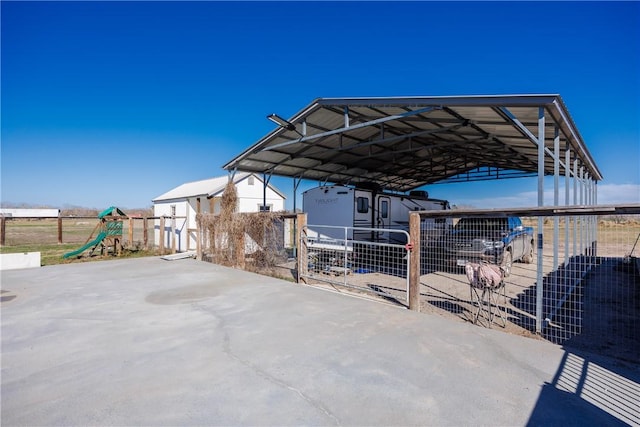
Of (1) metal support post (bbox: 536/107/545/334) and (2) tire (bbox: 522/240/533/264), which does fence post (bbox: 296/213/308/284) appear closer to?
(1) metal support post (bbox: 536/107/545/334)

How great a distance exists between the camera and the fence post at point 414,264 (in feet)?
17.3

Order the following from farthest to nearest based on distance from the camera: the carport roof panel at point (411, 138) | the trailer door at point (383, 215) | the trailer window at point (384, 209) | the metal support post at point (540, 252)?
the trailer window at point (384, 209)
the trailer door at point (383, 215)
the carport roof panel at point (411, 138)
the metal support post at point (540, 252)

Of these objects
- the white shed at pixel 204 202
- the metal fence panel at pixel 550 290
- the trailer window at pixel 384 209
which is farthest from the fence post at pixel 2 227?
Result: the metal fence panel at pixel 550 290

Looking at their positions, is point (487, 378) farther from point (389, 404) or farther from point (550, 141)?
point (550, 141)

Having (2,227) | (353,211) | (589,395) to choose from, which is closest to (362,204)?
(353,211)

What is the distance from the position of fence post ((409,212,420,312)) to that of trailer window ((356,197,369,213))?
5.13 m

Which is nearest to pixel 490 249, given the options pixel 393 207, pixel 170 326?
pixel 393 207

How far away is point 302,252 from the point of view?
7.80m

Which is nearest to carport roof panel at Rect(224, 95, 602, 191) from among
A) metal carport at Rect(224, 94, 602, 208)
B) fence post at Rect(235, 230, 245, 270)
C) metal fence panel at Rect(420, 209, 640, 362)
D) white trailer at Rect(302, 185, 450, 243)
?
metal carport at Rect(224, 94, 602, 208)

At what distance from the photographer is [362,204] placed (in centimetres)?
1072

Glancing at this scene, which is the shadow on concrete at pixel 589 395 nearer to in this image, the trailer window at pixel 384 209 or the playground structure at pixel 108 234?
the trailer window at pixel 384 209

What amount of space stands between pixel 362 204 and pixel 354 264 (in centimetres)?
214

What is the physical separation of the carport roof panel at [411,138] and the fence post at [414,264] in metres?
2.69

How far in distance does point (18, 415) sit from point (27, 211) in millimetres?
34711
